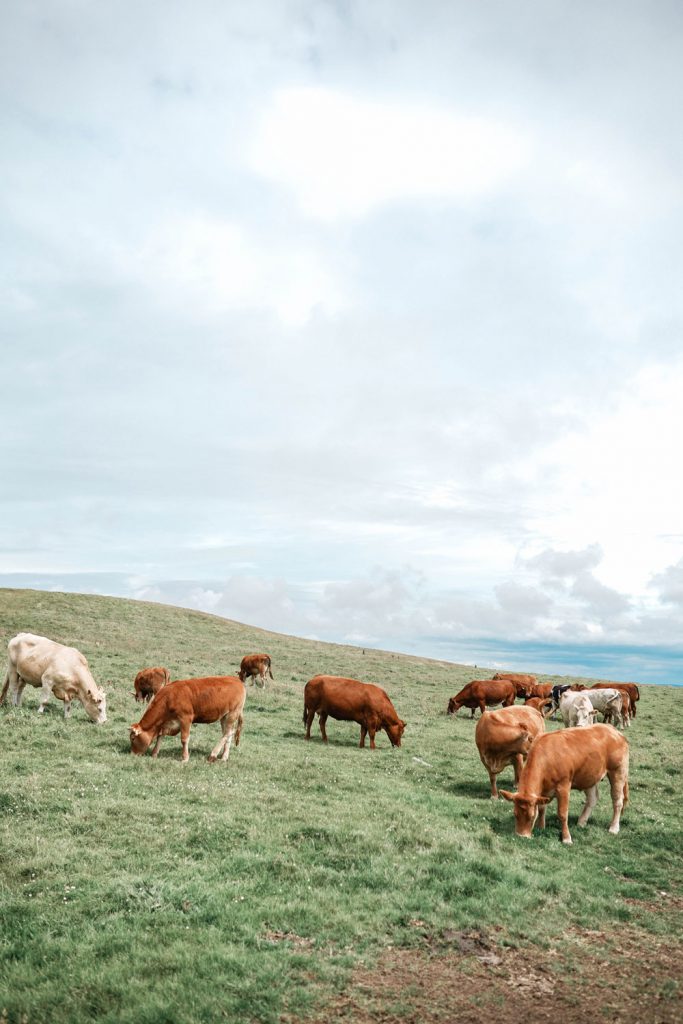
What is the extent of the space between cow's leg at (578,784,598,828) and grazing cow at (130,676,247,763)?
8.13m

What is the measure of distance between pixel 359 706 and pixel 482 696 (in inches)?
439

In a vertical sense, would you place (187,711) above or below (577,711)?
below

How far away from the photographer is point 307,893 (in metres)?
A: 9.25

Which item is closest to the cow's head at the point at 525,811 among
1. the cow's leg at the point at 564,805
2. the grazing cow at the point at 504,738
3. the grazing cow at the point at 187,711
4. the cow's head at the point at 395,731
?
the cow's leg at the point at 564,805

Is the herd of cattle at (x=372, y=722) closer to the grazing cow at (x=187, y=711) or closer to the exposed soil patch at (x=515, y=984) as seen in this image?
the grazing cow at (x=187, y=711)

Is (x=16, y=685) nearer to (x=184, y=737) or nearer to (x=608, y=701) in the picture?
(x=184, y=737)

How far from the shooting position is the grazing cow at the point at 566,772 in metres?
11.9

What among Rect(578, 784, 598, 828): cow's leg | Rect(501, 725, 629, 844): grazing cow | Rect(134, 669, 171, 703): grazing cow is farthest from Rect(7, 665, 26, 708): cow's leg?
Rect(578, 784, 598, 828): cow's leg

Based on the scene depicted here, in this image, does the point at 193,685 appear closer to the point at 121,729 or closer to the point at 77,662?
the point at 121,729

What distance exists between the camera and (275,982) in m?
7.14

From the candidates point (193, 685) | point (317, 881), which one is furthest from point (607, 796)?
point (193, 685)

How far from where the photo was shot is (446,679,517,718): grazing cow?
3008cm

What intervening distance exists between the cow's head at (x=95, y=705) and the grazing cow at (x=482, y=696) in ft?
52.9

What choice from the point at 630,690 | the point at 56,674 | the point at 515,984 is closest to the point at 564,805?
the point at 515,984
